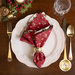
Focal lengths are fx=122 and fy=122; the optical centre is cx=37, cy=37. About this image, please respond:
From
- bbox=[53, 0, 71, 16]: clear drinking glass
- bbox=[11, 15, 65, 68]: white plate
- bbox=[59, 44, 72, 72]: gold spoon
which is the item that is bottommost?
bbox=[59, 44, 72, 72]: gold spoon

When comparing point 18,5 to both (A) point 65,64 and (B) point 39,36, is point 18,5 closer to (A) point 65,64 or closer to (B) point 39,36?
(B) point 39,36

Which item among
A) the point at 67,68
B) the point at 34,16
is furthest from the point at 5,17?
the point at 67,68

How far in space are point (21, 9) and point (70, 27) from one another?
0.91 feet

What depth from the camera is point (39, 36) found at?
1.96ft

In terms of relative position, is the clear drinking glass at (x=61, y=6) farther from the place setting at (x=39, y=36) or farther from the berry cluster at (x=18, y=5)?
the berry cluster at (x=18, y=5)

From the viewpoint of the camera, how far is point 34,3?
67cm

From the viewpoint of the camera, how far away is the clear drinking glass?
0.67 metres

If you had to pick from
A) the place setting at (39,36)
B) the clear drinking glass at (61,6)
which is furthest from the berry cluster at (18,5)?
the clear drinking glass at (61,6)

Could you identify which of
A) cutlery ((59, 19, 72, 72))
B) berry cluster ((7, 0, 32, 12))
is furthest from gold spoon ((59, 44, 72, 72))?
berry cluster ((7, 0, 32, 12))

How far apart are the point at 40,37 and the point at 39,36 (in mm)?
10

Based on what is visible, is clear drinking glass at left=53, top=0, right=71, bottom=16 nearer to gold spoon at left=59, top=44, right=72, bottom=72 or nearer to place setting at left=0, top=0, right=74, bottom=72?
place setting at left=0, top=0, right=74, bottom=72

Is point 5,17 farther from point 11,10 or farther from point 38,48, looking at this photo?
point 38,48

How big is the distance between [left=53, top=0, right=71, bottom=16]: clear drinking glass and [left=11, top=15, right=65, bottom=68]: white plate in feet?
0.20

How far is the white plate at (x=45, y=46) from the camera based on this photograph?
2.11ft
